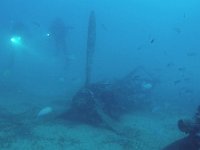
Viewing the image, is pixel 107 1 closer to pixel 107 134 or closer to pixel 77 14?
pixel 77 14

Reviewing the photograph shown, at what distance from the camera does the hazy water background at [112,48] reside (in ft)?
77.1

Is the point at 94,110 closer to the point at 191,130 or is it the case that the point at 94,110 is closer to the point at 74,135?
the point at 74,135

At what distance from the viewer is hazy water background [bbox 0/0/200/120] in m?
23.5

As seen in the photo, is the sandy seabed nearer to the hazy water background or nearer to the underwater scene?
the underwater scene

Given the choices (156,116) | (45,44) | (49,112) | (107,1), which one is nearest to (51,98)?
(49,112)

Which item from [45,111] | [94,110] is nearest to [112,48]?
[45,111]

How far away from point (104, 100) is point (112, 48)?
170ft

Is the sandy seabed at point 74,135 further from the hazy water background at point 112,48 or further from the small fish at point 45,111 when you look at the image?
the hazy water background at point 112,48

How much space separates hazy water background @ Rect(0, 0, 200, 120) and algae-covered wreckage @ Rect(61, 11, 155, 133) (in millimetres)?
1966

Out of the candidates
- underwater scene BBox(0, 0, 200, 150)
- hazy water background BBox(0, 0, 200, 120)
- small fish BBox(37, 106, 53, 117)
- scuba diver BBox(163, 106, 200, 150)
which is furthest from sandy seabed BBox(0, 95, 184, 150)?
hazy water background BBox(0, 0, 200, 120)

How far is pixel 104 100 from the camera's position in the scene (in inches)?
580

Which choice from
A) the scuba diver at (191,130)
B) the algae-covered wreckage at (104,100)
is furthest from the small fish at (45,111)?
the scuba diver at (191,130)

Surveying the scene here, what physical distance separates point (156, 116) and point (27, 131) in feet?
22.9

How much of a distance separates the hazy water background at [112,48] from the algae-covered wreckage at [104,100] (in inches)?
77.4
